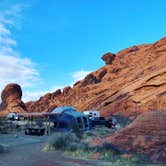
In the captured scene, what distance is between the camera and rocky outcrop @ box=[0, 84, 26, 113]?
293ft

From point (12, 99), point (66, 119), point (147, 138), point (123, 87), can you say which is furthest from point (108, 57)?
point (147, 138)

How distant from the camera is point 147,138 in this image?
17.3 m

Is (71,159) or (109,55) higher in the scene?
(109,55)

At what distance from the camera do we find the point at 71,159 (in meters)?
15.7

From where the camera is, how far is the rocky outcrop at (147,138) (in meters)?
15.8

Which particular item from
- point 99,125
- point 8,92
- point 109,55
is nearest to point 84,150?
point 99,125

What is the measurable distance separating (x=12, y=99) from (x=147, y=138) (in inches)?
2985

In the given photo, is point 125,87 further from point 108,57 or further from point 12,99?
point 108,57

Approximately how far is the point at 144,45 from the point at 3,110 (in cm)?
4480

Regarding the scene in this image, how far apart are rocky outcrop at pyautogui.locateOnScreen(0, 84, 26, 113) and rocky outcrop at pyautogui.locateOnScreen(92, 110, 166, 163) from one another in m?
70.8

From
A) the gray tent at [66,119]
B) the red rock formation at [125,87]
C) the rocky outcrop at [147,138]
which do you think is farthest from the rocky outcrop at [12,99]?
the rocky outcrop at [147,138]

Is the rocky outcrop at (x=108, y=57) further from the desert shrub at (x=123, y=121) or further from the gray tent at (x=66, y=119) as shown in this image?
the gray tent at (x=66, y=119)

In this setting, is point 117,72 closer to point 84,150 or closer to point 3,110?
point 3,110

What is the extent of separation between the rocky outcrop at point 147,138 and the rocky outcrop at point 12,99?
70.8 metres
